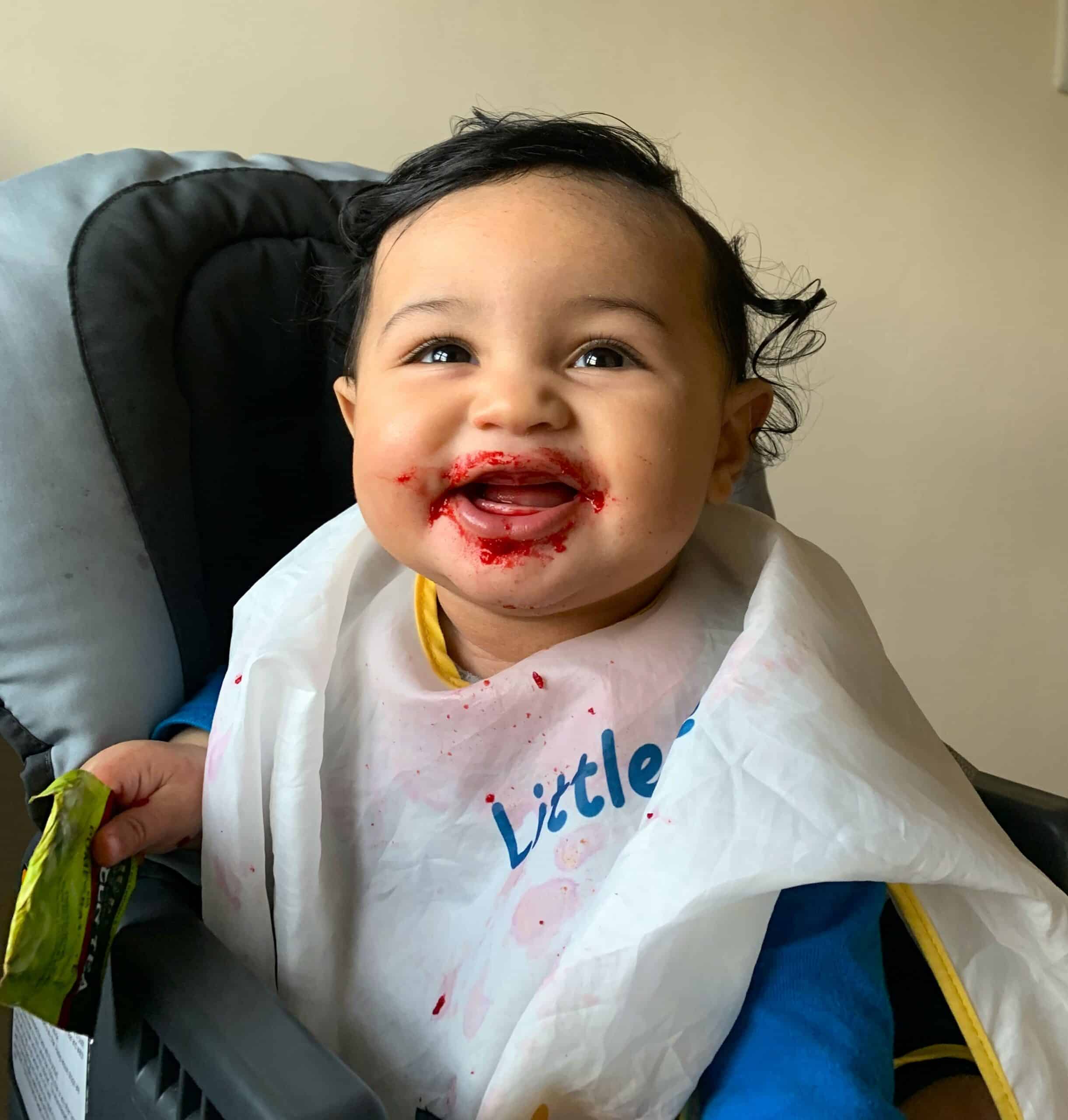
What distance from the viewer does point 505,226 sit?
0.59 metres

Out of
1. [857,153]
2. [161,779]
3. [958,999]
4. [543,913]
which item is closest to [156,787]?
[161,779]

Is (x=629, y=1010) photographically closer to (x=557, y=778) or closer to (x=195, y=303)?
(x=557, y=778)

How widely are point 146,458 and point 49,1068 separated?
1.18 feet

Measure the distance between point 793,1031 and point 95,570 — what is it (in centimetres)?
49

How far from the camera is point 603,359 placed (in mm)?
596

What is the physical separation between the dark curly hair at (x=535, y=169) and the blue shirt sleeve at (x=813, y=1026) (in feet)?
1.13

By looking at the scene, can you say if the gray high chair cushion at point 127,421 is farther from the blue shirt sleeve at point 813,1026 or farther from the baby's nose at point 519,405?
the blue shirt sleeve at point 813,1026

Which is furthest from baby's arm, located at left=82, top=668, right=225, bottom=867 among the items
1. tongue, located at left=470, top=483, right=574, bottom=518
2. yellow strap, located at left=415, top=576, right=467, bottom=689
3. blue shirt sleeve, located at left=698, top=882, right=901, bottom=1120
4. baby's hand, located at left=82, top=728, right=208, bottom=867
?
blue shirt sleeve, located at left=698, top=882, right=901, bottom=1120

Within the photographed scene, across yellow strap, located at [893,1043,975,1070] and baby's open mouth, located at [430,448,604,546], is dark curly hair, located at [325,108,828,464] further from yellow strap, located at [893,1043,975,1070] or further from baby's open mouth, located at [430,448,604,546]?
yellow strap, located at [893,1043,975,1070]

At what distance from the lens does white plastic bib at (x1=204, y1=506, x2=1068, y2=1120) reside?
511 mm

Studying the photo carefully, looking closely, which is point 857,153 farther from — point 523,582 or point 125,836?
point 125,836

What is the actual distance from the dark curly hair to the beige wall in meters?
0.27

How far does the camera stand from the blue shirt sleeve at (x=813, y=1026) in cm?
48

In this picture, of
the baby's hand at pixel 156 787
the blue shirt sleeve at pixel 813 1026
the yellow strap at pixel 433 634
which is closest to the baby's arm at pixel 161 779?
the baby's hand at pixel 156 787
